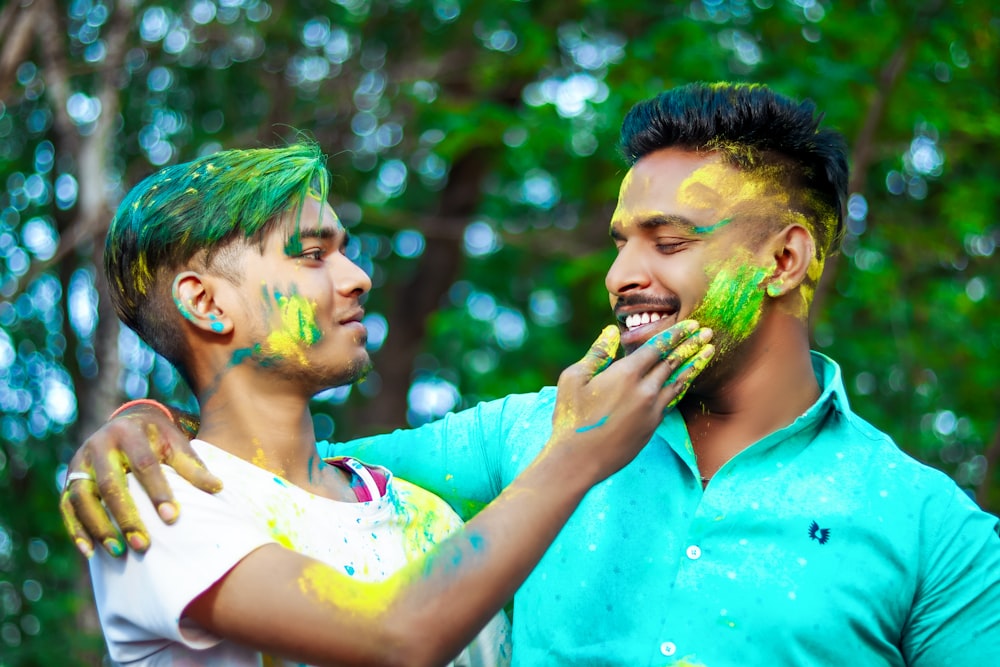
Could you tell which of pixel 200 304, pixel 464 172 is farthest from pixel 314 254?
pixel 464 172

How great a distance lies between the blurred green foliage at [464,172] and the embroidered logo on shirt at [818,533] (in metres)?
3.95

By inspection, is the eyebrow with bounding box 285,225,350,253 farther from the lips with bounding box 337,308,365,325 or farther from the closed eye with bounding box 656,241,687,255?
the closed eye with bounding box 656,241,687,255

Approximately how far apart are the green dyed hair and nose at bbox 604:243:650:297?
870mm

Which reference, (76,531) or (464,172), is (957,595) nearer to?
(76,531)

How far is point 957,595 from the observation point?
2436mm

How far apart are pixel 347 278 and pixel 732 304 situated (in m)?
1.11

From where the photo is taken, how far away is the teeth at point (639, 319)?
115 inches

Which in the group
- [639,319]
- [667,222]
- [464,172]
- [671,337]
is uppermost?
[667,222]

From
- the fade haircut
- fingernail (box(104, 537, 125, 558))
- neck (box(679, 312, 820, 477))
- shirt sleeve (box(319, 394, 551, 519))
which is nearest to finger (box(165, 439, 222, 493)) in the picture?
fingernail (box(104, 537, 125, 558))

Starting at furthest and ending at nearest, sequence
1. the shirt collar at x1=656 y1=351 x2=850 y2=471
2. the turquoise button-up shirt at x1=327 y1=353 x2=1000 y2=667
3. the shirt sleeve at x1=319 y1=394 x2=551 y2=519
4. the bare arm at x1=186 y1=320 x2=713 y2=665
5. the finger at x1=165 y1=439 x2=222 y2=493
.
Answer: the shirt sleeve at x1=319 y1=394 x2=551 y2=519
the shirt collar at x1=656 y1=351 x2=850 y2=471
the turquoise button-up shirt at x1=327 y1=353 x2=1000 y2=667
the finger at x1=165 y1=439 x2=222 y2=493
the bare arm at x1=186 y1=320 x2=713 y2=665

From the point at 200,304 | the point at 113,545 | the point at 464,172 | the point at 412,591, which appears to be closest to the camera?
the point at 412,591

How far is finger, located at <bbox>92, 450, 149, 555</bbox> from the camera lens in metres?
2.19

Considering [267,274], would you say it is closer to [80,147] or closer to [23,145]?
[80,147]

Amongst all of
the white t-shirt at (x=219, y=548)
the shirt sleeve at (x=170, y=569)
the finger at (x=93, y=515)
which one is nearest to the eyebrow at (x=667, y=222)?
the white t-shirt at (x=219, y=548)
